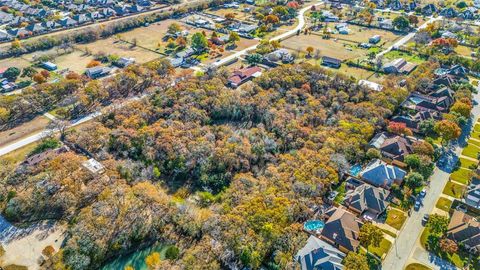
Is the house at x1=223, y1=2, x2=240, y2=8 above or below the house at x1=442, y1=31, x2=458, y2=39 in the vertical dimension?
below

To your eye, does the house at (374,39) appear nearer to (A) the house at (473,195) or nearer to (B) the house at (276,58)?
(B) the house at (276,58)

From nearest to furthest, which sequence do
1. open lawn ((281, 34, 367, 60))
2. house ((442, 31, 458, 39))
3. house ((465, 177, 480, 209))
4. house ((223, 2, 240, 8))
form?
1. house ((465, 177, 480, 209))
2. open lawn ((281, 34, 367, 60))
3. house ((442, 31, 458, 39))
4. house ((223, 2, 240, 8))

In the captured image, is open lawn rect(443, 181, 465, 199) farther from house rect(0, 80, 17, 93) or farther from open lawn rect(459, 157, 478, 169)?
house rect(0, 80, 17, 93)

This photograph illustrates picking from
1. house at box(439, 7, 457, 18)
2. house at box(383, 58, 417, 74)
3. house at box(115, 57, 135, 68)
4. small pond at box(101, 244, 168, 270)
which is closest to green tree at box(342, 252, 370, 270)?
small pond at box(101, 244, 168, 270)

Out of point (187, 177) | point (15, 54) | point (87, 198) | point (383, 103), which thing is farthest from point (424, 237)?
point (15, 54)

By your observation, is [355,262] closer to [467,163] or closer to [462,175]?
[462,175]

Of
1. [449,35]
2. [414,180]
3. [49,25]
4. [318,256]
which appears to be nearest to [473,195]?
[414,180]

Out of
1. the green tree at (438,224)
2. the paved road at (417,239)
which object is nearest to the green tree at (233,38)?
the paved road at (417,239)
